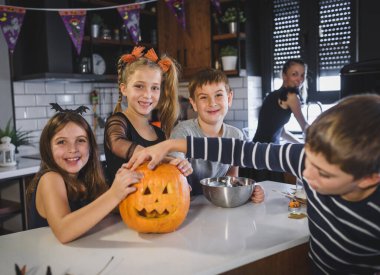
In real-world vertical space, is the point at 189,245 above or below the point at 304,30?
below

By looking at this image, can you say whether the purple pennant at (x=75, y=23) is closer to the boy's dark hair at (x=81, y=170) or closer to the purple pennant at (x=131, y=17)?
the purple pennant at (x=131, y=17)

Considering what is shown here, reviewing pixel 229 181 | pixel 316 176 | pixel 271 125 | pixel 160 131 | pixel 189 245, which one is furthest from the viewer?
pixel 271 125

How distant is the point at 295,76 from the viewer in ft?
9.13

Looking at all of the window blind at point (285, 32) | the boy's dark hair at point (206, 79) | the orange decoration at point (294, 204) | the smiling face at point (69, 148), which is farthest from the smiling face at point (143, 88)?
the window blind at point (285, 32)

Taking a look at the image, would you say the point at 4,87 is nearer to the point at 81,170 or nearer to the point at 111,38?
the point at 111,38

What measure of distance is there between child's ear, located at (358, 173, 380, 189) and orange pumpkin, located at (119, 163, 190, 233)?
46cm

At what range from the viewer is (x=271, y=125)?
8.95ft

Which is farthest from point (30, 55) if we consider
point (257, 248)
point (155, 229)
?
point (257, 248)

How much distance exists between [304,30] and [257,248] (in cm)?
266

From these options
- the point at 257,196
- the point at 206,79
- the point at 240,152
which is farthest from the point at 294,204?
the point at 206,79

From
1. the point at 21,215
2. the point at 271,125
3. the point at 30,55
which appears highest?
the point at 30,55

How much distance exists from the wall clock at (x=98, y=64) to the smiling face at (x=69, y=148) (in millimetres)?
2019

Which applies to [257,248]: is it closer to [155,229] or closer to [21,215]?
[155,229]

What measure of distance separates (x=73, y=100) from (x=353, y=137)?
2787mm
